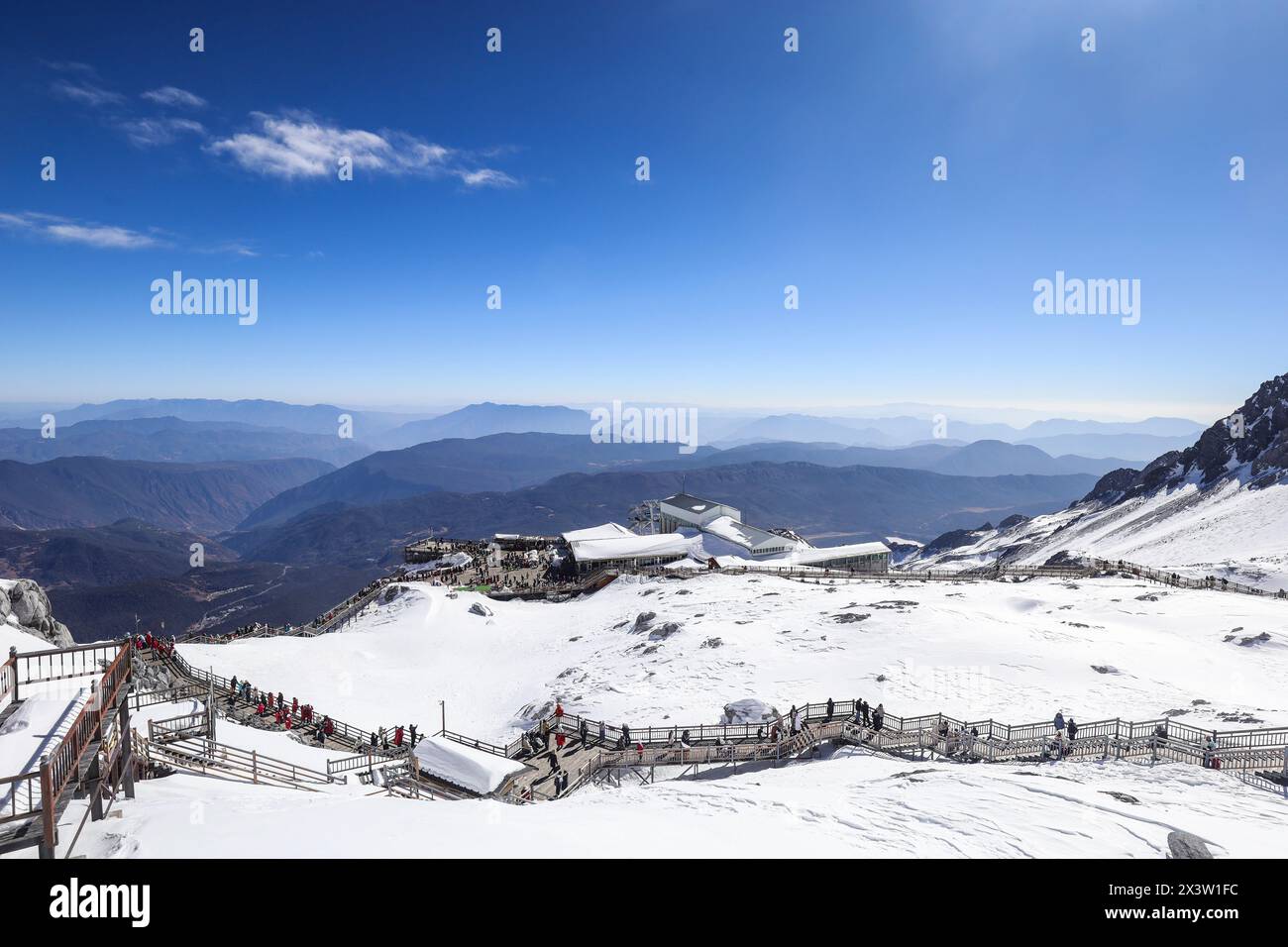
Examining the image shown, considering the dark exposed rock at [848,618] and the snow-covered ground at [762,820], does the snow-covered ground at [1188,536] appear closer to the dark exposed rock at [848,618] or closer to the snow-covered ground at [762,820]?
the dark exposed rock at [848,618]

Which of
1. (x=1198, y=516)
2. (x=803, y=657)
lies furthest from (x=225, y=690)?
(x=1198, y=516)

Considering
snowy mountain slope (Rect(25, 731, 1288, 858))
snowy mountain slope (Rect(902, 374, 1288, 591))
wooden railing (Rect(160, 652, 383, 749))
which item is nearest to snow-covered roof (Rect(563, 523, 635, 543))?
wooden railing (Rect(160, 652, 383, 749))

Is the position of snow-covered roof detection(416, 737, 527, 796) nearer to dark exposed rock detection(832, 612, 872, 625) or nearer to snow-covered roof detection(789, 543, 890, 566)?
dark exposed rock detection(832, 612, 872, 625)

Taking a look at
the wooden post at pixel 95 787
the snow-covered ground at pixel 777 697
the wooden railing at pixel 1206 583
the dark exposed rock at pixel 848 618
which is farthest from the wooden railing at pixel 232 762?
the wooden railing at pixel 1206 583

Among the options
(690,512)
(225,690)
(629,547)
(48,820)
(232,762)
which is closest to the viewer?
(48,820)

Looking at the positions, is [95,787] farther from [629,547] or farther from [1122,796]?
[629,547]

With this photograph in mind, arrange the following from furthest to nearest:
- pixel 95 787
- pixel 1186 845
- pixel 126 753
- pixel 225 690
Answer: pixel 225 690, pixel 126 753, pixel 95 787, pixel 1186 845
